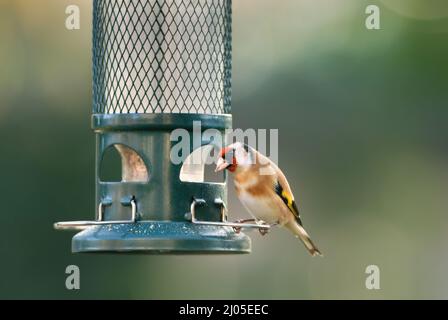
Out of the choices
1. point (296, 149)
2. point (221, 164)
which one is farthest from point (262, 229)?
point (296, 149)

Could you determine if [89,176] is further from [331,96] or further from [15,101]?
[331,96]

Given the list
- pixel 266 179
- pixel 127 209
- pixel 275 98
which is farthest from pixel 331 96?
pixel 127 209

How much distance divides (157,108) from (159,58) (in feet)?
1.26

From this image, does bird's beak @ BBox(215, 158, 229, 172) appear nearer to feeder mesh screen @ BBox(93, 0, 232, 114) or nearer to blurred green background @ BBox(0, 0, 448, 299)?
feeder mesh screen @ BBox(93, 0, 232, 114)

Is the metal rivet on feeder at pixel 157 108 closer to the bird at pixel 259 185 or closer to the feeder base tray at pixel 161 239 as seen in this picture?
the feeder base tray at pixel 161 239

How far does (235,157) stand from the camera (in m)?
13.2

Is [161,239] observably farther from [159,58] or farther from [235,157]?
[159,58]

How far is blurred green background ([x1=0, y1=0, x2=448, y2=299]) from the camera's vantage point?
62.4 feet

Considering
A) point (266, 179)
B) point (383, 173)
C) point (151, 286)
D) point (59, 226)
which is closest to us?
point (59, 226)

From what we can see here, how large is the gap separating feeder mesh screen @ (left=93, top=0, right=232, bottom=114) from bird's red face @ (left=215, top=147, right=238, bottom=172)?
32cm

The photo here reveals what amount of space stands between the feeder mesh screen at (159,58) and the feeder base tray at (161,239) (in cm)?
97

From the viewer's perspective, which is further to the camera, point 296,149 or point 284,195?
point 296,149

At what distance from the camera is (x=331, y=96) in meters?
20.5

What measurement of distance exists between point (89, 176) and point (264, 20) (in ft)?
9.41
